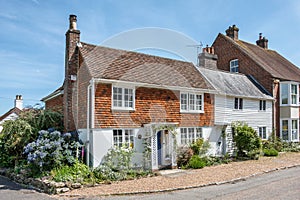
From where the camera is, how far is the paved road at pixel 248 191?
9.77m

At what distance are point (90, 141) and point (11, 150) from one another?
18.3 ft

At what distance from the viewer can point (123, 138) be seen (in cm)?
1473

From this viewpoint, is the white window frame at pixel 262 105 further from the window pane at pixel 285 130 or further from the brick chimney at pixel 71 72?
the brick chimney at pixel 71 72

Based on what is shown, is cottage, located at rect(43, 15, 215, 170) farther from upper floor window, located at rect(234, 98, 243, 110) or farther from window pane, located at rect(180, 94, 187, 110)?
upper floor window, located at rect(234, 98, 243, 110)

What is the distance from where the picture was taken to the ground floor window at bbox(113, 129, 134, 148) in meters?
14.5

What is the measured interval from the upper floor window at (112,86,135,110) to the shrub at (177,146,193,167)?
13.6ft

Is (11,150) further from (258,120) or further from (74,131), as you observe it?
(258,120)

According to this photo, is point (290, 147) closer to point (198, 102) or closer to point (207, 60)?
point (207, 60)

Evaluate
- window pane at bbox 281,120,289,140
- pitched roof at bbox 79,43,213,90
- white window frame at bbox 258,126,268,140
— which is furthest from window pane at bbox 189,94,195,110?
window pane at bbox 281,120,289,140

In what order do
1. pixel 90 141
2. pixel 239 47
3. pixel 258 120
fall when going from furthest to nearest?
1. pixel 239 47
2. pixel 258 120
3. pixel 90 141

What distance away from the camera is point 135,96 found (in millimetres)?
15430

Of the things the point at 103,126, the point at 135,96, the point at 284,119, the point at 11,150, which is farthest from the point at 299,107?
the point at 11,150

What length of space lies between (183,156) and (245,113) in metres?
7.94

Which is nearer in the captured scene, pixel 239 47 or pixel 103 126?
pixel 103 126
